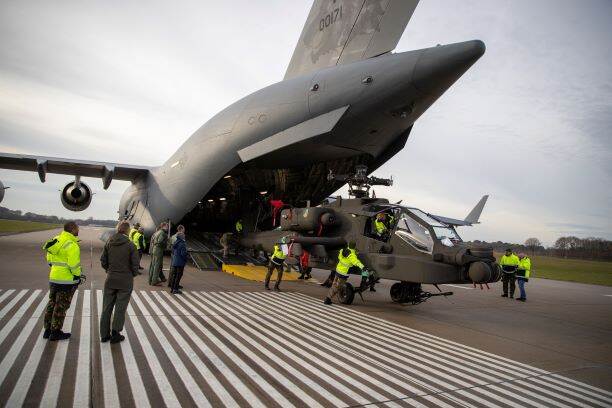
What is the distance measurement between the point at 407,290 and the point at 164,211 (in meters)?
10.8

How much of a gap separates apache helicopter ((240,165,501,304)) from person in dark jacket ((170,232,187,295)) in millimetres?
2786

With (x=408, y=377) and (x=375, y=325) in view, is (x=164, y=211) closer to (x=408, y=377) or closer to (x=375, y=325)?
(x=375, y=325)

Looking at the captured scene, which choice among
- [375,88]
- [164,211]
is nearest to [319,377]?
[375,88]

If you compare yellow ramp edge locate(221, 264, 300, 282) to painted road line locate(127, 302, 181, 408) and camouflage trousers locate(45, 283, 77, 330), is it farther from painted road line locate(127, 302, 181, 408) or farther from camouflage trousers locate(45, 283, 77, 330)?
camouflage trousers locate(45, 283, 77, 330)

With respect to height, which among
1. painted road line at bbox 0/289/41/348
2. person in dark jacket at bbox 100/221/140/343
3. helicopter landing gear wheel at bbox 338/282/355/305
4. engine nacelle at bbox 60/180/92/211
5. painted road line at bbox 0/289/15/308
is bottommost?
painted road line at bbox 0/289/15/308

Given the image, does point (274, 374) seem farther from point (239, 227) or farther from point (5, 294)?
point (239, 227)

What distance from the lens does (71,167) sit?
2003cm

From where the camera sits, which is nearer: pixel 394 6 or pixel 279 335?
pixel 279 335

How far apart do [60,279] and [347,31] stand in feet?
37.1

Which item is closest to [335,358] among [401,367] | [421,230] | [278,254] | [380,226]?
[401,367]

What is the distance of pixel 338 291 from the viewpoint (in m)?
9.62

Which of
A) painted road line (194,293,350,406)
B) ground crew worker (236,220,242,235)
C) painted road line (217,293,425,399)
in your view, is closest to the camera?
painted road line (194,293,350,406)

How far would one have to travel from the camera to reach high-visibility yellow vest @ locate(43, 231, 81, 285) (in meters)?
4.99

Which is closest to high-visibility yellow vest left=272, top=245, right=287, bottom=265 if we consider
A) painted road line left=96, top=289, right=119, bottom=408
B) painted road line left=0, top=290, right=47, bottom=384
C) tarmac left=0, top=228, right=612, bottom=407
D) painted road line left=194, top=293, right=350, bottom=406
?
tarmac left=0, top=228, right=612, bottom=407
